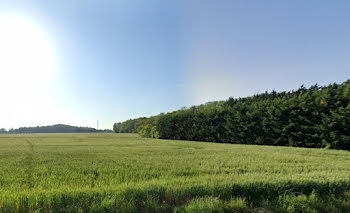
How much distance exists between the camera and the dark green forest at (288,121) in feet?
74.9

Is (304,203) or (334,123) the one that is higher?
(334,123)

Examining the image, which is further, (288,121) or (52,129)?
(52,129)

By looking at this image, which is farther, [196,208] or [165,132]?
[165,132]

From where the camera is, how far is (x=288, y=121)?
28750 mm

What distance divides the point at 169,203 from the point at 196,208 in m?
0.82

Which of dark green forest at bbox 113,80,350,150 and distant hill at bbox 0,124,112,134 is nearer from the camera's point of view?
dark green forest at bbox 113,80,350,150

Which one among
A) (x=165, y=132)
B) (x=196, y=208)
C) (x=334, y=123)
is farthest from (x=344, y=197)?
(x=165, y=132)

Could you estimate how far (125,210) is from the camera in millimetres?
4613

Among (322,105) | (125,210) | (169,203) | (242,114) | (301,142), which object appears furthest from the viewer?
(242,114)

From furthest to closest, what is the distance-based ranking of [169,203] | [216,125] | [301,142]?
[216,125]
[301,142]
[169,203]

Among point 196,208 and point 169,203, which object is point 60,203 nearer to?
point 169,203

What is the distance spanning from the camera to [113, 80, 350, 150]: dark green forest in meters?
22.8

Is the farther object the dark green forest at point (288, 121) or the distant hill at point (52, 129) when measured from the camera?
the distant hill at point (52, 129)

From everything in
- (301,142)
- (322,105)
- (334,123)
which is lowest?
(301,142)
